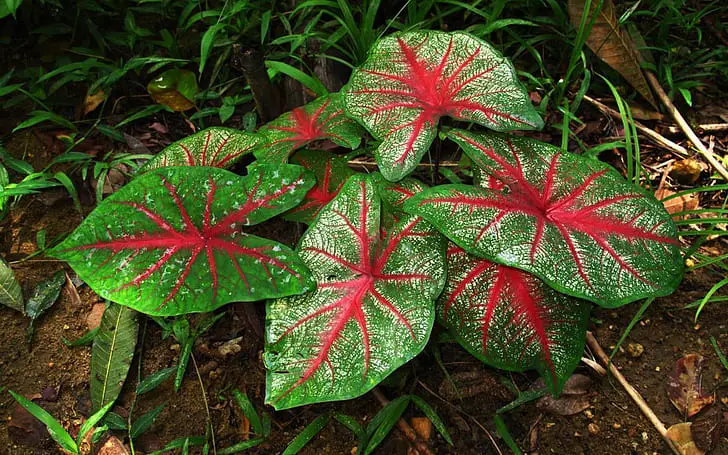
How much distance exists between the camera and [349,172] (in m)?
1.65

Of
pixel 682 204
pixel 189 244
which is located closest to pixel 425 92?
pixel 189 244

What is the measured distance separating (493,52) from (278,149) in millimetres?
635

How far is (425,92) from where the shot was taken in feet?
4.97

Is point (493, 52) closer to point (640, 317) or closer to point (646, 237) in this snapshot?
point (646, 237)

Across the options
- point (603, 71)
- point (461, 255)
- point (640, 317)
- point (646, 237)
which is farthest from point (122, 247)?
point (603, 71)

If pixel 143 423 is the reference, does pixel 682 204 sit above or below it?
above

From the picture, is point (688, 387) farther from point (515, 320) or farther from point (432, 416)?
point (432, 416)

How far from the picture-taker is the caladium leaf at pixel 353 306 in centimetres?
128

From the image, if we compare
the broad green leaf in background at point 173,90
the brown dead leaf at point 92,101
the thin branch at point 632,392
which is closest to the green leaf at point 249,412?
the thin branch at point 632,392

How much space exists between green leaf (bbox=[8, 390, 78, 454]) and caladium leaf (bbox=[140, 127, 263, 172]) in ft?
2.28

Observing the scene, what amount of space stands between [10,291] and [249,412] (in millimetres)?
906

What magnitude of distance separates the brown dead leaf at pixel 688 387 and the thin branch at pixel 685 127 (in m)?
0.72

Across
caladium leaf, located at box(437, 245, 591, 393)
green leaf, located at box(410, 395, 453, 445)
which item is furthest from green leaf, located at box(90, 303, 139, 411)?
caladium leaf, located at box(437, 245, 591, 393)

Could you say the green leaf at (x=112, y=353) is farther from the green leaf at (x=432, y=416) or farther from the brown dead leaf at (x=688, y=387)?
the brown dead leaf at (x=688, y=387)
